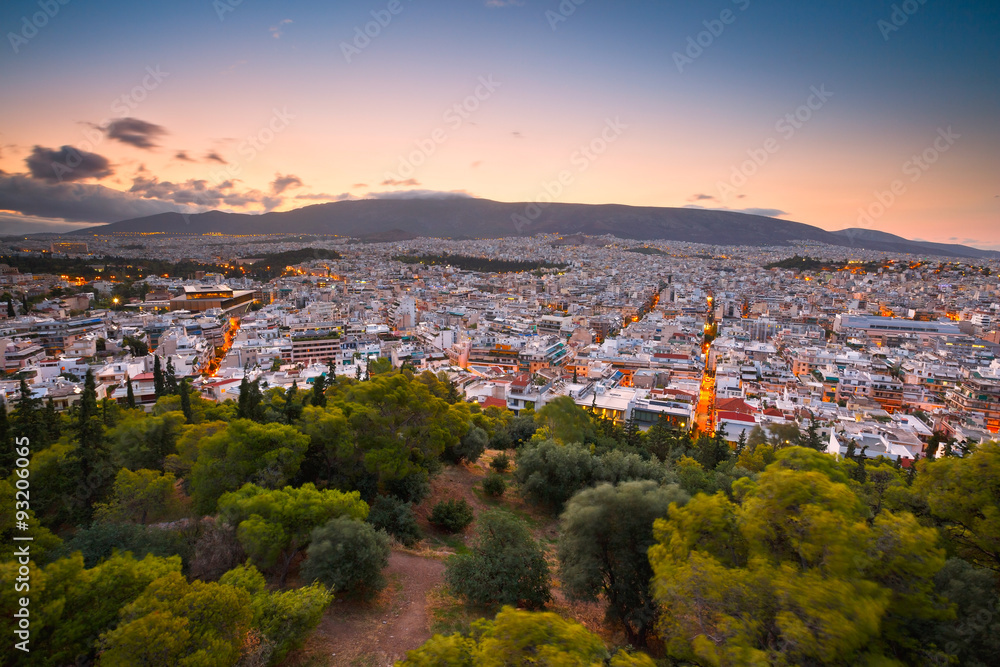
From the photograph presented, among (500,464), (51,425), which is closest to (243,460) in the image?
(500,464)

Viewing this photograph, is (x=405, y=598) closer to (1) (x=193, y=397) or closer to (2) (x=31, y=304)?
(1) (x=193, y=397)

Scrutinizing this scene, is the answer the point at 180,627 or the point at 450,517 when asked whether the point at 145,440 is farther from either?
the point at 180,627

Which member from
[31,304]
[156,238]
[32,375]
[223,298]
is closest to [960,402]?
[32,375]

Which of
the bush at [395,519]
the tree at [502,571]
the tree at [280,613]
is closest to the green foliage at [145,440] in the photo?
the bush at [395,519]

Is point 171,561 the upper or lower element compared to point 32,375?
upper

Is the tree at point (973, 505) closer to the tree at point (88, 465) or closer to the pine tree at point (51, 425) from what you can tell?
the tree at point (88, 465)

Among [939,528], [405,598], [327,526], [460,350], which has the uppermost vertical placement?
[939,528]

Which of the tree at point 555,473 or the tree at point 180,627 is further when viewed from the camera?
the tree at point 555,473
